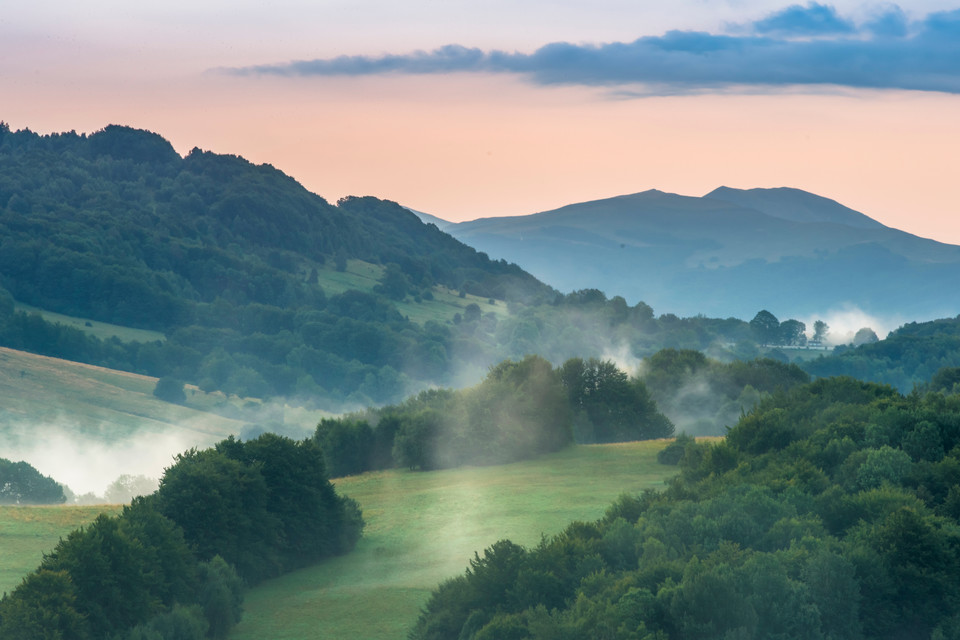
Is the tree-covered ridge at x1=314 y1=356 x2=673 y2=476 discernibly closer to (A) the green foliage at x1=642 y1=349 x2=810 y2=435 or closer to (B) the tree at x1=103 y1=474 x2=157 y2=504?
(A) the green foliage at x1=642 y1=349 x2=810 y2=435

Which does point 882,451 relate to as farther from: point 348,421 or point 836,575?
point 348,421

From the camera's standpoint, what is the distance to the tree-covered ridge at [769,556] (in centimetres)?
2445

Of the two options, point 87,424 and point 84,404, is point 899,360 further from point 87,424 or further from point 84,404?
point 84,404

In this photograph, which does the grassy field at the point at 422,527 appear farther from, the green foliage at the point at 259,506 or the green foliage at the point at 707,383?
the green foliage at the point at 707,383

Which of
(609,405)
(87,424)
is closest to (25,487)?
(609,405)

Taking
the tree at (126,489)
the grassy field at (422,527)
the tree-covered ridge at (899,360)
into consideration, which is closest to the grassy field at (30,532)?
the grassy field at (422,527)

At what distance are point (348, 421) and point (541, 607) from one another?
41856 millimetres

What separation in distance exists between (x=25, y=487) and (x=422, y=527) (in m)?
29.9

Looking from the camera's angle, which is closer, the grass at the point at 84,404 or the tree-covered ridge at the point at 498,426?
the tree-covered ridge at the point at 498,426

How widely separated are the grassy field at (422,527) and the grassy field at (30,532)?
28.6 ft

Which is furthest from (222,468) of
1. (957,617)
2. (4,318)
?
(4,318)

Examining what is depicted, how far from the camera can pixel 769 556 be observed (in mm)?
26062

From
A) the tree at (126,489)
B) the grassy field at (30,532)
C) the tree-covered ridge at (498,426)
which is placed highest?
the tree-covered ridge at (498,426)

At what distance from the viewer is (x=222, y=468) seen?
40.6 m
